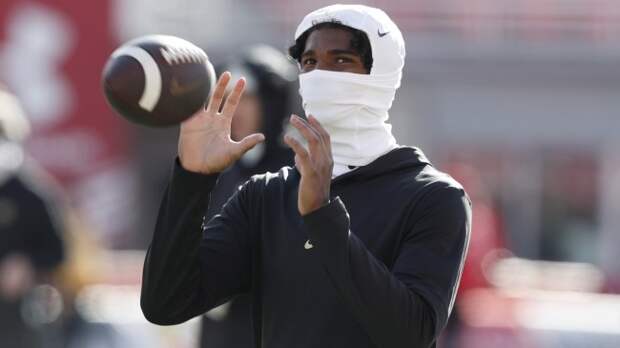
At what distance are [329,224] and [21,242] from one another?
4.33m

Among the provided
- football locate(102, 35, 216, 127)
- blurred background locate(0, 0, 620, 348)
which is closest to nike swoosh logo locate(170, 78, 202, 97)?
football locate(102, 35, 216, 127)

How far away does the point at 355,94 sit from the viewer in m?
3.43

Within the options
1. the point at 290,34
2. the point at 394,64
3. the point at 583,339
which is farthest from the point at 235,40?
the point at 394,64

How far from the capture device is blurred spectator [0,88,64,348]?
7137 millimetres

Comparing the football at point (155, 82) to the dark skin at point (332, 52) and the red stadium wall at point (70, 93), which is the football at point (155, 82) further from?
the red stadium wall at point (70, 93)

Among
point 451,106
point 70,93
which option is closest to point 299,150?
point 70,93

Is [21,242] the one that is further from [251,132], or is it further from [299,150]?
[299,150]

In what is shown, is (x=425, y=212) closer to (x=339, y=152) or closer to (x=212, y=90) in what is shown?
(x=339, y=152)

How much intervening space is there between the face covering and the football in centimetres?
27

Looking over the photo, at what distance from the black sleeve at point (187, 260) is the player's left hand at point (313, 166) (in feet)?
0.96

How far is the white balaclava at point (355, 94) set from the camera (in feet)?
11.2

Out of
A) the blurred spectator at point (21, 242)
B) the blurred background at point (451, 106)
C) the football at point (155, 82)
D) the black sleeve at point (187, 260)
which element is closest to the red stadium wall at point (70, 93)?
the blurred background at point (451, 106)

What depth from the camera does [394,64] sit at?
11.5 feet

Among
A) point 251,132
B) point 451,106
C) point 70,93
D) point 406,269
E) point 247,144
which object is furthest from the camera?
point 451,106
